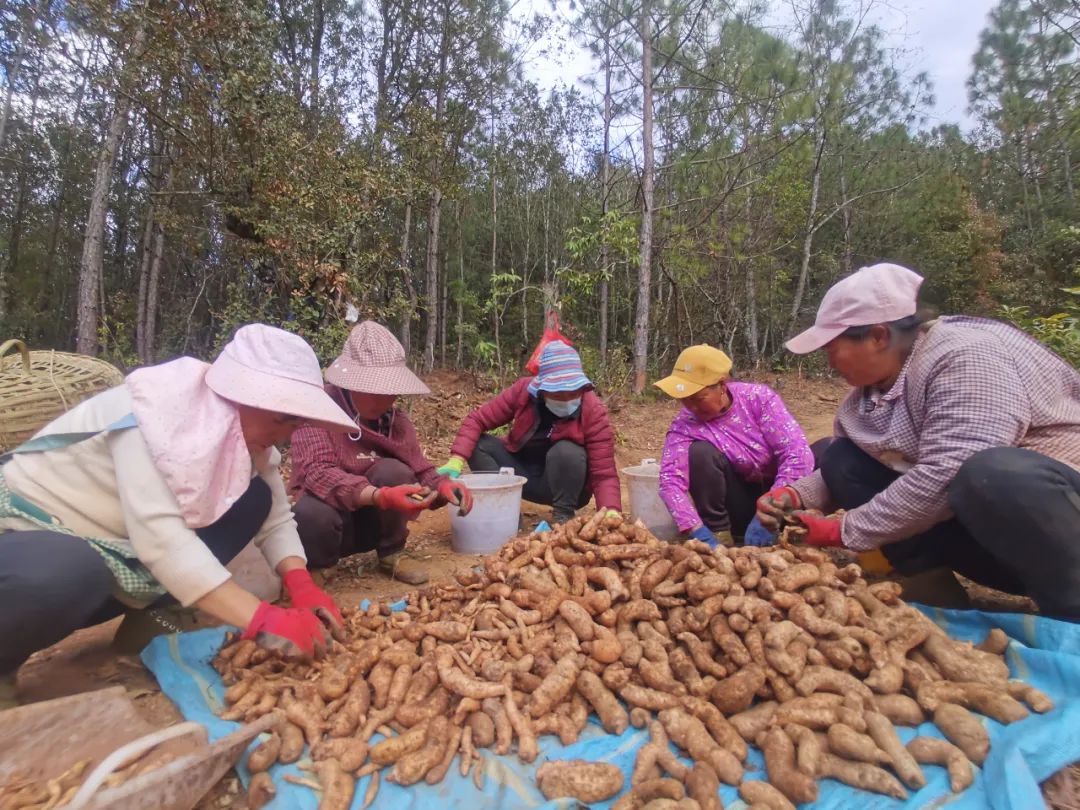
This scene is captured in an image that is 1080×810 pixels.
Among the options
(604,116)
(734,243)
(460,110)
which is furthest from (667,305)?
(460,110)

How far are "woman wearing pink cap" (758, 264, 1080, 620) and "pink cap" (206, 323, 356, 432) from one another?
1441 millimetres

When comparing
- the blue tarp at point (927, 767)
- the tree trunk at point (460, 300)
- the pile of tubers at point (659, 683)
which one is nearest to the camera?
the blue tarp at point (927, 767)

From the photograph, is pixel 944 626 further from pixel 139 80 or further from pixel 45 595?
pixel 139 80

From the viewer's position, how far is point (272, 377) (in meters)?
1.77

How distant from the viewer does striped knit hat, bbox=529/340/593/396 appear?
3.42 meters

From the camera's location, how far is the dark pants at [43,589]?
1.56 m

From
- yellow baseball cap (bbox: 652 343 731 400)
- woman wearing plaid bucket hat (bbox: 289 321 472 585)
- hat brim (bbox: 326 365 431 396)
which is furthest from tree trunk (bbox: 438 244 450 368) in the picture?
yellow baseball cap (bbox: 652 343 731 400)

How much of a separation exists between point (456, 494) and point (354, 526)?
1.66 ft

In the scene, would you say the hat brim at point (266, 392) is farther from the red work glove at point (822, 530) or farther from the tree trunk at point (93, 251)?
the tree trunk at point (93, 251)

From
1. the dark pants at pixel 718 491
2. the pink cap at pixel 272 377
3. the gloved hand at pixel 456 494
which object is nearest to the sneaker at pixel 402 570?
the gloved hand at pixel 456 494

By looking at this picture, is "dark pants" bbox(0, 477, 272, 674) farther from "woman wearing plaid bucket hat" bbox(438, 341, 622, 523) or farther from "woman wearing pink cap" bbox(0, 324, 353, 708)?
"woman wearing plaid bucket hat" bbox(438, 341, 622, 523)

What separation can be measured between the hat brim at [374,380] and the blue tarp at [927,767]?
1205mm

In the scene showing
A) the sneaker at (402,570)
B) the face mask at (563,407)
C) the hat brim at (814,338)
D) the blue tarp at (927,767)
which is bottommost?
the sneaker at (402,570)

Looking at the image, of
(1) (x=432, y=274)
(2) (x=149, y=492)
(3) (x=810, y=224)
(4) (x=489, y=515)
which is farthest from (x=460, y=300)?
(2) (x=149, y=492)
